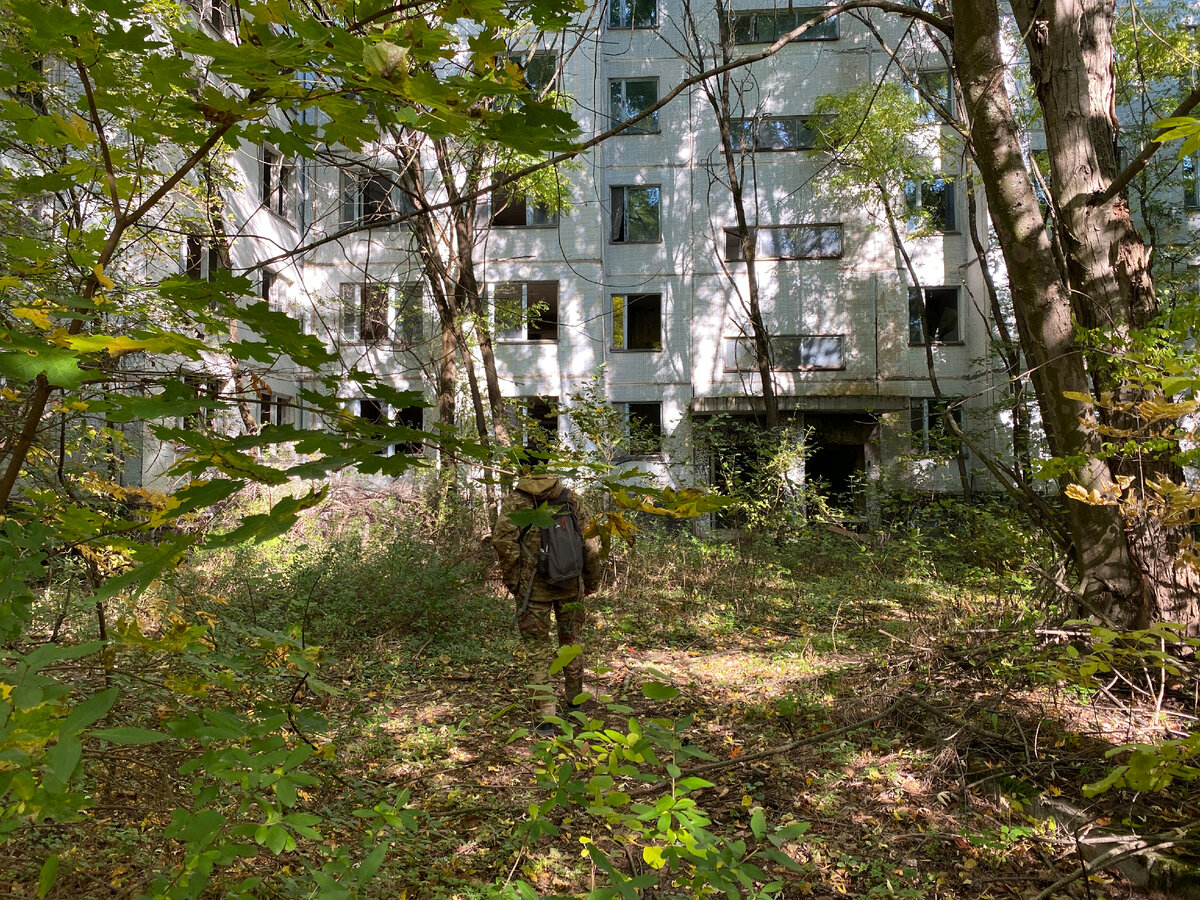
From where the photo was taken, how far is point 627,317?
1920cm

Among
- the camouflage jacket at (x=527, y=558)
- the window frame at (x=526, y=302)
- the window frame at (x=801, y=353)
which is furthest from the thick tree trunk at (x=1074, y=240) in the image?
the window frame at (x=526, y=302)

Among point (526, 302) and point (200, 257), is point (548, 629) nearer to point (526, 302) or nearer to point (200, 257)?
point (200, 257)

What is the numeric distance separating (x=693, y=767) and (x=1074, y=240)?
4.30 metres

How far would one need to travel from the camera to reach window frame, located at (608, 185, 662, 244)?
62.5 ft

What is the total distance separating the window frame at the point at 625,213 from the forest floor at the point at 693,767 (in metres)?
12.5

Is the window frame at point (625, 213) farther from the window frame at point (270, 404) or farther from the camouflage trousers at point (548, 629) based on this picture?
the window frame at point (270, 404)

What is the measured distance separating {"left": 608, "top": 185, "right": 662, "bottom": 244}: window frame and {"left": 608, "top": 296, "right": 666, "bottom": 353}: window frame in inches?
51.9

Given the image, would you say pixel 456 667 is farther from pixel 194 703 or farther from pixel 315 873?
pixel 315 873

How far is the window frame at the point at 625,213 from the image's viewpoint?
750 inches

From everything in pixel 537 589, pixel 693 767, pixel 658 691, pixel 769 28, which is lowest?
pixel 537 589

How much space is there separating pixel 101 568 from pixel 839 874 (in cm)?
478

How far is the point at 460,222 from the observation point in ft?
35.1

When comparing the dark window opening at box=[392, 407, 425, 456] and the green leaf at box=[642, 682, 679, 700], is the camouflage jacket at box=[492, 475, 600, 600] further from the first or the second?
the green leaf at box=[642, 682, 679, 700]

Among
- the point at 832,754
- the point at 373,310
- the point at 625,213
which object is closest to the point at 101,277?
the point at 832,754
